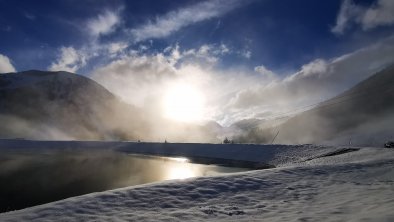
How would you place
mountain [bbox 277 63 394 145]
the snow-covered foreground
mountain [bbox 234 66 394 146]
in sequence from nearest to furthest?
1. the snow-covered foreground
2. mountain [bbox 277 63 394 145]
3. mountain [bbox 234 66 394 146]

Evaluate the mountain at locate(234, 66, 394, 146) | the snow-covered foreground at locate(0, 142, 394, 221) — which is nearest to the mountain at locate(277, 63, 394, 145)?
the mountain at locate(234, 66, 394, 146)

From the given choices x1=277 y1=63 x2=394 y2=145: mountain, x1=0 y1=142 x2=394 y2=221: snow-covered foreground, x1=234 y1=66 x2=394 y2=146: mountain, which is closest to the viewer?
x1=0 y1=142 x2=394 y2=221: snow-covered foreground

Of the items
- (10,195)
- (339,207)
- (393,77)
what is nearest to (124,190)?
(339,207)

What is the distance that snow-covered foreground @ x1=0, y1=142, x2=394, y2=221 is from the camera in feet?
43.9

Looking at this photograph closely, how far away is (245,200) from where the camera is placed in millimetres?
16625

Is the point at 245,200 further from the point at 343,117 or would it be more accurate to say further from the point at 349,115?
the point at 349,115

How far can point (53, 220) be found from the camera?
42.5 ft

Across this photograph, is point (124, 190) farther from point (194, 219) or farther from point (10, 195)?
point (10, 195)

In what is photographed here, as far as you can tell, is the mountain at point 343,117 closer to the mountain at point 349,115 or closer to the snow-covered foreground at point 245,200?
the mountain at point 349,115

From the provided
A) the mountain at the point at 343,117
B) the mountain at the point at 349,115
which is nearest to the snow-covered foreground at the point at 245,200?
the mountain at the point at 349,115

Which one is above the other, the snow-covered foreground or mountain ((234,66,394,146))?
mountain ((234,66,394,146))

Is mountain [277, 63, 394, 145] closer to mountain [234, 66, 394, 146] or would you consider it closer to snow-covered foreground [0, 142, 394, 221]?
mountain [234, 66, 394, 146]

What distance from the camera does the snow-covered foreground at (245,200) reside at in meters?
13.4

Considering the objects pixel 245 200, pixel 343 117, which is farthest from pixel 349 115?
pixel 245 200
